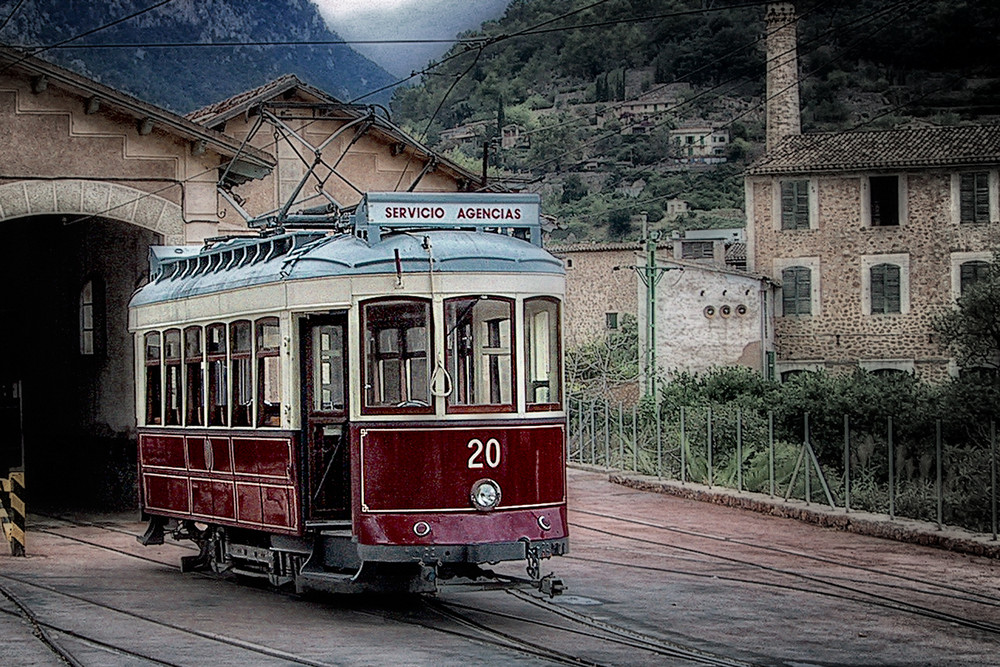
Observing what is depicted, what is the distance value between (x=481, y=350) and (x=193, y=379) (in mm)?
3859

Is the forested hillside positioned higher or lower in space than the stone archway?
higher

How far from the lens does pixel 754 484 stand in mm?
24281

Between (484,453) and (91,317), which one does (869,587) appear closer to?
(484,453)

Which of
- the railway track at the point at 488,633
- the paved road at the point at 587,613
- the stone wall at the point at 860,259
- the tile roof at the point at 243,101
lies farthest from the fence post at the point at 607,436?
the stone wall at the point at 860,259

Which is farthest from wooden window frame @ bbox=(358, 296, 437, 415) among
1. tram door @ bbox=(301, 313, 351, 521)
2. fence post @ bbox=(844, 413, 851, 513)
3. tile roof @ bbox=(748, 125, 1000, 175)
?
tile roof @ bbox=(748, 125, 1000, 175)

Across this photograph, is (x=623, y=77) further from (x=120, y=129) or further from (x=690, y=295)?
(x=120, y=129)

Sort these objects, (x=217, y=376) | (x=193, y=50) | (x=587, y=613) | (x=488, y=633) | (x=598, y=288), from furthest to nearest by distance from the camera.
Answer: (x=193, y=50), (x=598, y=288), (x=217, y=376), (x=587, y=613), (x=488, y=633)

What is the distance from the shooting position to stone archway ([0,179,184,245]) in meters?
20.8

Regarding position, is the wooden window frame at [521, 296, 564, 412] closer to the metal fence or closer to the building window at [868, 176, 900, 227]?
the metal fence

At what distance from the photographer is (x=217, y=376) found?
14125 millimetres

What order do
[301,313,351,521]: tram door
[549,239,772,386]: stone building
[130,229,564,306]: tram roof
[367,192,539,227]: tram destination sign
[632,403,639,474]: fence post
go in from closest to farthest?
[130,229,564,306]: tram roof, [367,192,539,227]: tram destination sign, [301,313,351,521]: tram door, [632,403,639,474]: fence post, [549,239,772,386]: stone building

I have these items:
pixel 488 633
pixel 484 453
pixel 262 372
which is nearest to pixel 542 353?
pixel 484 453

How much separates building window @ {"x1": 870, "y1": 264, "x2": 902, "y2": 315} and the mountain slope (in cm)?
6122

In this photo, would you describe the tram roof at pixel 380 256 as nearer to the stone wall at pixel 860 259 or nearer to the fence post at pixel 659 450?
the fence post at pixel 659 450
